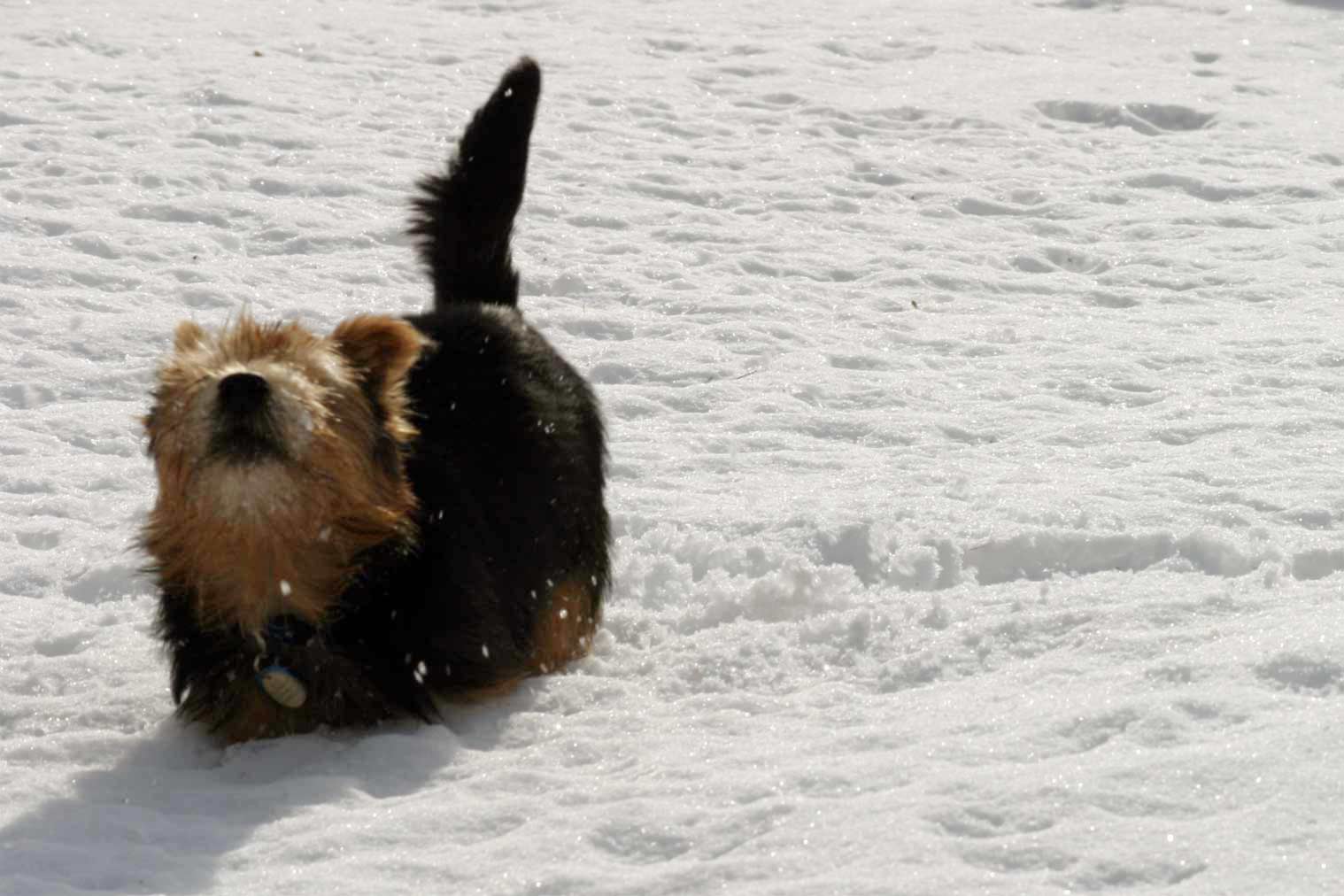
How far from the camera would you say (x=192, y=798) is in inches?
153

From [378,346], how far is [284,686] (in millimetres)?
823

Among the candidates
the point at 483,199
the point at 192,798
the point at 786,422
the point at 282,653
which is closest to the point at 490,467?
the point at 282,653

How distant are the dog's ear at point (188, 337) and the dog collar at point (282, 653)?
2.20 ft

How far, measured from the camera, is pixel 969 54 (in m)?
12.5

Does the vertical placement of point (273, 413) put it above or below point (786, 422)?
above

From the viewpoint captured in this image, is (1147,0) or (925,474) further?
(1147,0)

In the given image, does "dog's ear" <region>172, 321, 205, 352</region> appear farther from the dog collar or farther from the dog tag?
the dog tag

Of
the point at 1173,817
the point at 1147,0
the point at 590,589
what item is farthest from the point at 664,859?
the point at 1147,0

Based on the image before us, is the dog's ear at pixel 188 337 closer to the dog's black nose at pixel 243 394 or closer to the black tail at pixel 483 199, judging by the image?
the dog's black nose at pixel 243 394

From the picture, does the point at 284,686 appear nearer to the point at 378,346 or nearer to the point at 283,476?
the point at 283,476

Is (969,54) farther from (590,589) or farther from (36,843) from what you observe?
(36,843)

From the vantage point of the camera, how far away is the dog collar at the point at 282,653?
4137mm

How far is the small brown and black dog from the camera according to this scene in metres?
3.96

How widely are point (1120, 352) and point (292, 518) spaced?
4.27 m
